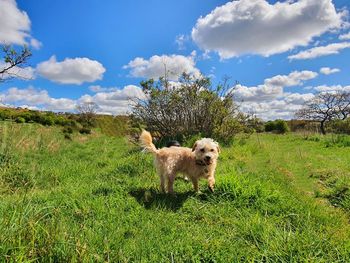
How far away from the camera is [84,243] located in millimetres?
3895

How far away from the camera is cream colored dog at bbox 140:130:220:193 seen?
6711mm

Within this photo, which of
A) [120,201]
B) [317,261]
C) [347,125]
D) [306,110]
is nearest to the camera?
[317,261]

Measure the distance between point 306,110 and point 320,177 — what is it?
130ft

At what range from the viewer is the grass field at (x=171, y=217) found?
3.87m

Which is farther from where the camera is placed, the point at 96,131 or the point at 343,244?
the point at 96,131

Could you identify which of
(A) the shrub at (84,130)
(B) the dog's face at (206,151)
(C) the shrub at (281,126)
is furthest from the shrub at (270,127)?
(B) the dog's face at (206,151)

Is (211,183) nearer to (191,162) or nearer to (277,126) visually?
(191,162)

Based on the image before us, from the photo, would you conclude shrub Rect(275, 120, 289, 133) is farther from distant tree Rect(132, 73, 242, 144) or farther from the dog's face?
the dog's face

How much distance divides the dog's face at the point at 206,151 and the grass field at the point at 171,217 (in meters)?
0.52

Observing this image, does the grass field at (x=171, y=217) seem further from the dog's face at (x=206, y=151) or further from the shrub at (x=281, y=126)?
the shrub at (x=281, y=126)

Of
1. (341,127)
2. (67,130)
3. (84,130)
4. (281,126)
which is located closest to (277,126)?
(281,126)

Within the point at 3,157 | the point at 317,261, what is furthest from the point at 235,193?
the point at 3,157

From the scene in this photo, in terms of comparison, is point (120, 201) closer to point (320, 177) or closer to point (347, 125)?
point (320, 177)

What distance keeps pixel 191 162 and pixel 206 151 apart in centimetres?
44
